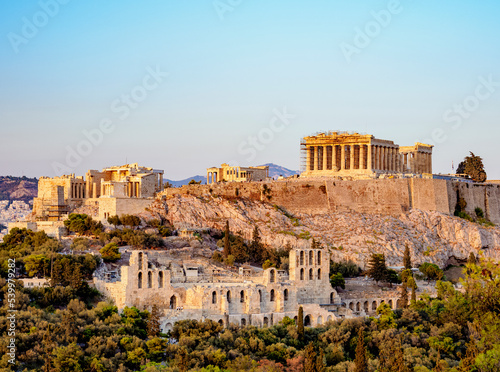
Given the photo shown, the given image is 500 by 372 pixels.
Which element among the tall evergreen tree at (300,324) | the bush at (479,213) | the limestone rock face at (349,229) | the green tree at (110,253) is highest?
the bush at (479,213)

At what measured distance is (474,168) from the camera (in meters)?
87.0

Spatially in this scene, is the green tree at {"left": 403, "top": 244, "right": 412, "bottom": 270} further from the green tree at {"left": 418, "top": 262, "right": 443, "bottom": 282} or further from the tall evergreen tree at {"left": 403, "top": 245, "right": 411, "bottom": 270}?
the green tree at {"left": 418, "top": 262, "right": 443, "bottom": 282}

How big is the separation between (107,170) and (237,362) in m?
40.4

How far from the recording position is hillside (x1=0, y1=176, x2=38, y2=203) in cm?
12209

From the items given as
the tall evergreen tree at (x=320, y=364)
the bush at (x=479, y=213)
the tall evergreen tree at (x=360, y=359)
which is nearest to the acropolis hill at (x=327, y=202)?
the bush at (x=479, y=213)

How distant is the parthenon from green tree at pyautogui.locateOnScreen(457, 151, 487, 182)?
6.91 m

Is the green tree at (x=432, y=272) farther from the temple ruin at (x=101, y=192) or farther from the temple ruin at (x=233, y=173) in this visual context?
the temple ruin at (x=233, y=173)

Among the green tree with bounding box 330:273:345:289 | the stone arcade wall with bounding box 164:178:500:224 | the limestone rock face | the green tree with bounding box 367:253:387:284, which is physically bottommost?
the green tree with bounding box 330:273:345:289

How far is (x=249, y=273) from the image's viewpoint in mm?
52156

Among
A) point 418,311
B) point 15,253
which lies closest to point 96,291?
point 15,253

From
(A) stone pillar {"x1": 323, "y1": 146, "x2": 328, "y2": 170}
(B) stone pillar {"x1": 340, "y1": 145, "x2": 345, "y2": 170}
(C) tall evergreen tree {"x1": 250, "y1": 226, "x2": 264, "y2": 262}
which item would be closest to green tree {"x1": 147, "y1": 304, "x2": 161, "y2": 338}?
(C) tall evergreen tree {"x1": 250, "y1": 226, "x2": 264, "y2": 262}

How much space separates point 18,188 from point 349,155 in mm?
60558

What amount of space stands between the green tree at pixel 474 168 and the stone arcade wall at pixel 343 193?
31.6 feet

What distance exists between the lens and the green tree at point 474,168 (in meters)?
86.4
